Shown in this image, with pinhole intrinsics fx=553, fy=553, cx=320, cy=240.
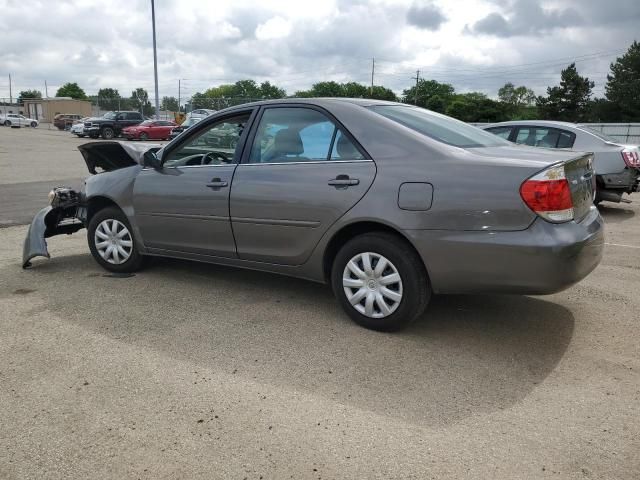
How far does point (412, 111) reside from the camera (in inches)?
175

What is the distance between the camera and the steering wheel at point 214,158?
186 inches

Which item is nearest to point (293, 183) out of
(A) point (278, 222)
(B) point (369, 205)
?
(A) point (278, 222)

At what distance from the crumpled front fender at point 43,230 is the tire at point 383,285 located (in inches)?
127

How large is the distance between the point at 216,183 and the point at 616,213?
759 cm

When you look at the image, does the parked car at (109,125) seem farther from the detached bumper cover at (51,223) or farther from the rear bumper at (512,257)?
the rear bumper at (512,257)

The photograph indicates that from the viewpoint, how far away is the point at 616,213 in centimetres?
935

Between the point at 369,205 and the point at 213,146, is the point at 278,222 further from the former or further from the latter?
the point at 213,146

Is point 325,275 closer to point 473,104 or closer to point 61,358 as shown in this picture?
point 61,358

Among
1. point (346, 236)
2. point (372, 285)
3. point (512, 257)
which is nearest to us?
point (512, 257)

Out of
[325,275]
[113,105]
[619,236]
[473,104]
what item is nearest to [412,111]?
[325,275]

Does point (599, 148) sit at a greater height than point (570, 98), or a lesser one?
lesser

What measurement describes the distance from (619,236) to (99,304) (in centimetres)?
644

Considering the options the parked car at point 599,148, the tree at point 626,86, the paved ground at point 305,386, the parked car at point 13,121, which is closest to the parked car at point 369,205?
the paved ground at point 305,386

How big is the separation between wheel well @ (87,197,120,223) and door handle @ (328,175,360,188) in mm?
2489
